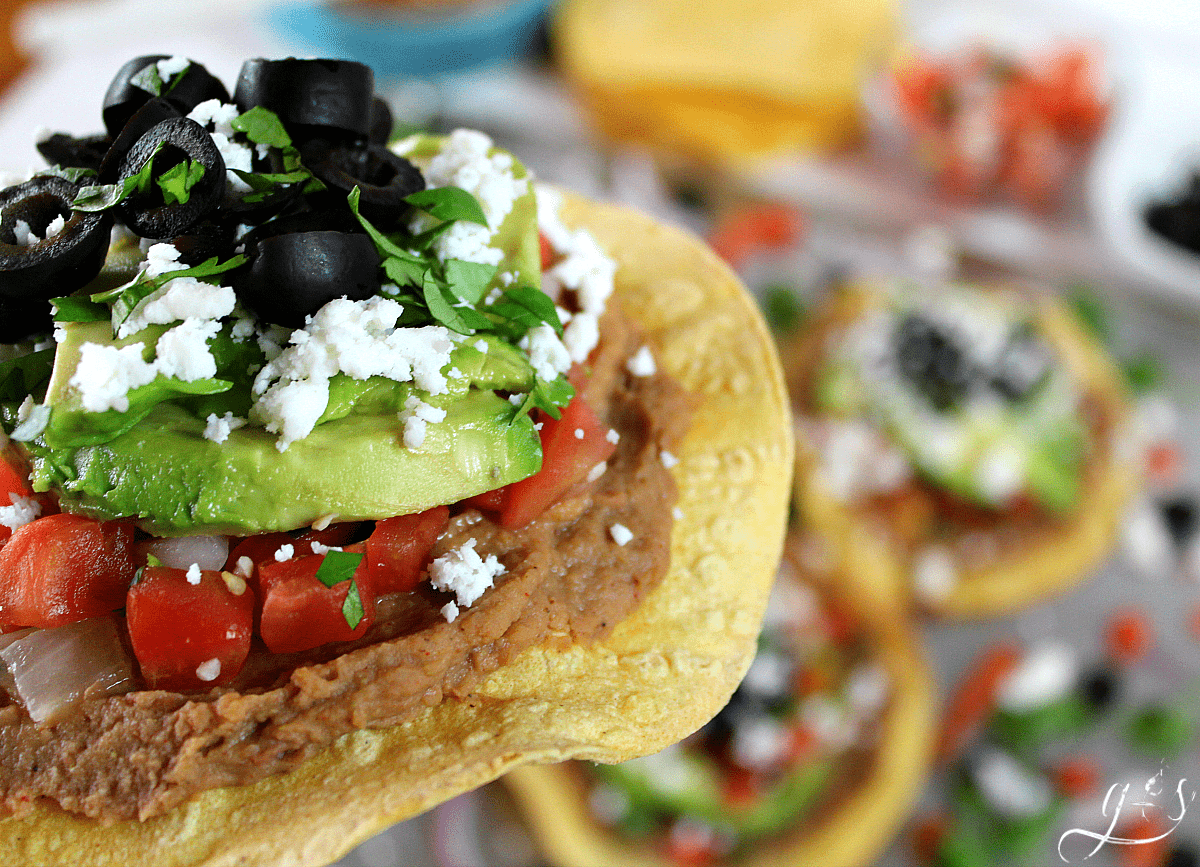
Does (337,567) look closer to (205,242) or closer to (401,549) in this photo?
(401,549)

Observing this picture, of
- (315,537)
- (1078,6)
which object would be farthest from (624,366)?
(1078,6)

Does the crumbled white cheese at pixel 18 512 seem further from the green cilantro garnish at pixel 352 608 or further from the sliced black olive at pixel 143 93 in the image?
the sliced black olive at pixel 143 93

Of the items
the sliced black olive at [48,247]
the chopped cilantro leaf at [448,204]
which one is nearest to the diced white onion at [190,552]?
the sliced black olive at [48,247]

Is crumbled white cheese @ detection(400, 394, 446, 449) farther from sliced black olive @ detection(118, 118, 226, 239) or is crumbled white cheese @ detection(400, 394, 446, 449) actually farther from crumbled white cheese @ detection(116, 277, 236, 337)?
sliced black olive @ detection(118, 118, 226, 239)

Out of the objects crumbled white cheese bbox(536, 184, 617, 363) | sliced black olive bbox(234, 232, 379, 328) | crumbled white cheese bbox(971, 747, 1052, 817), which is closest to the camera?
sliced black olive bbox(234, 232, 379, 328)

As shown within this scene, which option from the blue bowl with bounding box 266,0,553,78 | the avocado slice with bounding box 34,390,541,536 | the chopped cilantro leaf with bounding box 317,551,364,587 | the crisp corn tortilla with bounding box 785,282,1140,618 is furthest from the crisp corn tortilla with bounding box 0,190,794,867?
the blue bowl with bounding box 266,0,553,78

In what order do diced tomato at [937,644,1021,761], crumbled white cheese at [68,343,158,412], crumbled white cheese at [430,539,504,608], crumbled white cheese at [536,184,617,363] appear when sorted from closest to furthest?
crumbled white cheese at [68,343,158,412], crumbled white cheese at [430,539,504,608], crumbled white cheese at [536,184,617,363], diced tomato at [937,644,1021,761]
